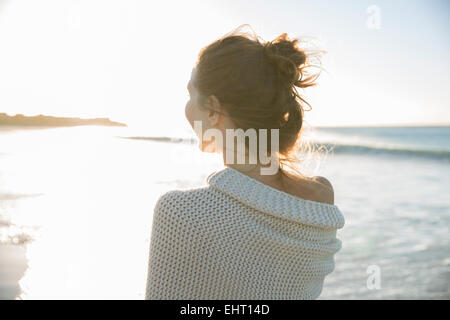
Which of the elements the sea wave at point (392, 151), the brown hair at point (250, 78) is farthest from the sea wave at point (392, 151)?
the brown hair at point (250, 78)

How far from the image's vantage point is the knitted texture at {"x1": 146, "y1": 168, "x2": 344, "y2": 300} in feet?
4.52

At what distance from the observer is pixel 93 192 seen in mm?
7355

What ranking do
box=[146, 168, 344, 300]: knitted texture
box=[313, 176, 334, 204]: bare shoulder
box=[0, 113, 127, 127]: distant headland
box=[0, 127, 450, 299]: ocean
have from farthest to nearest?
1. box=[0, 113, 127, 127]: distant headland
2. box=[0, 127, 450, 299]: ocean
3. box=[313, 176, 334, 204]: bare shoulder
4. box=[146, 168, 344, 300]: knitted texture

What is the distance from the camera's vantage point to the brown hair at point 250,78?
1436mm

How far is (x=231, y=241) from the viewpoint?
1393 mm

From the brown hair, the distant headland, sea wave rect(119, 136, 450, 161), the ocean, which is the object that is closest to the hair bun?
the brown hair

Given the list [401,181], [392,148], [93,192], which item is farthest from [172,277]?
[392,148]

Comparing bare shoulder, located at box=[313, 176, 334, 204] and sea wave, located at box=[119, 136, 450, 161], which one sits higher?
bare shoulder, located at box=[313, 176, 334, 204]

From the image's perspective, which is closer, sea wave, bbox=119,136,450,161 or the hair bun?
the hair bun

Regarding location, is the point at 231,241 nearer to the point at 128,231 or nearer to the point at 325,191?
the point at 325,191

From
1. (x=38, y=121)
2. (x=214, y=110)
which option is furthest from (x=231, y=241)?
(x=38, y=121)

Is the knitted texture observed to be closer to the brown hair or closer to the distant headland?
the brown hair

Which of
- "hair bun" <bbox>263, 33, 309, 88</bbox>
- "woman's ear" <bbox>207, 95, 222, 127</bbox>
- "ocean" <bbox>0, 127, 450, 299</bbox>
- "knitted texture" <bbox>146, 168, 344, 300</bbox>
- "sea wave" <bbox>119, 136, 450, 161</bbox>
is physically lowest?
"sea wave" <bbox>119, 136, 450, 161</bbox>

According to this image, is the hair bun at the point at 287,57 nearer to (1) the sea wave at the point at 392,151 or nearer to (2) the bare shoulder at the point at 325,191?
(2) the bare shoulder at the point at 325,191
